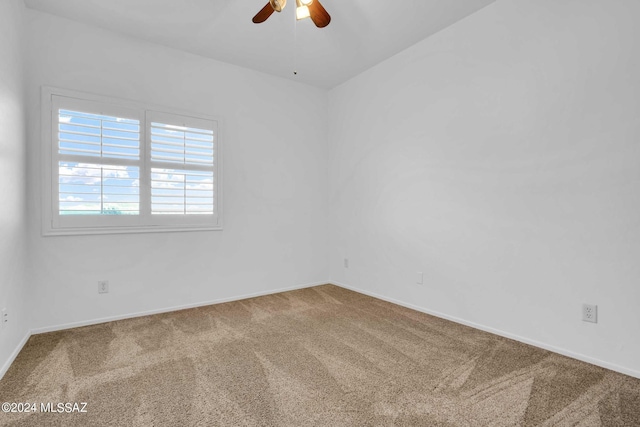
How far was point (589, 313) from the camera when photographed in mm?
2172

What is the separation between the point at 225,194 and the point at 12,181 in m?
1.78

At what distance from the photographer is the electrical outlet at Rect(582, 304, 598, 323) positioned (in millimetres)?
2146

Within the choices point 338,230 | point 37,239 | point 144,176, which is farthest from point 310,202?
point 37,239

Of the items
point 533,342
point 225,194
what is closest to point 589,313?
point 533,342

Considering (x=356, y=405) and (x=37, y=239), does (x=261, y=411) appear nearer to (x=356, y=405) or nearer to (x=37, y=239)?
(x=356, y=405)

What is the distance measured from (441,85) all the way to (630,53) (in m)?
1.35

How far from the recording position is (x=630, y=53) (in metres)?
1.99

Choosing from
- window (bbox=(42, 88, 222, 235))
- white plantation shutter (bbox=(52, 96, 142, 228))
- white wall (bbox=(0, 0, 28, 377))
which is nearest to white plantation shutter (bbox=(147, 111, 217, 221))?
window (bbox=(42, 88, 222, 235))

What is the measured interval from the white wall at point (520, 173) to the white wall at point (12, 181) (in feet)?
10.7

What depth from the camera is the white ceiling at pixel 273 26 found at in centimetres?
264

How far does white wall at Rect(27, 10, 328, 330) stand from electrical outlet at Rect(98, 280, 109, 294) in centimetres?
4

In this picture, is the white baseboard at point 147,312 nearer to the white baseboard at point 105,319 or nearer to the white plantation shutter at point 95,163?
the white baseboard at point 105,319

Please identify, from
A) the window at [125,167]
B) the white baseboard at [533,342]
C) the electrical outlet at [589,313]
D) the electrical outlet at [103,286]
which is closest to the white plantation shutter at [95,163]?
the window at [125,167]

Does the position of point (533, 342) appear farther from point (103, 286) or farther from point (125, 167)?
point (125, 167)
